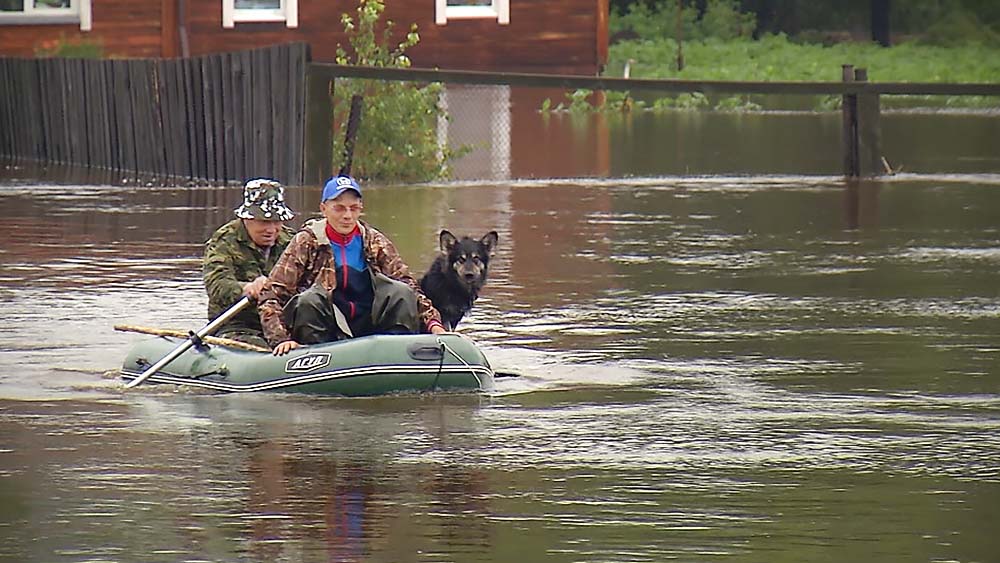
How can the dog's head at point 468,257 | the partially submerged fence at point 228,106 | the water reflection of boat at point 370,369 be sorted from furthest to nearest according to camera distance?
the partially submerged fence at point 228,106 < the dog's head at point 468,257 < the water reflection of boat at point 370,369

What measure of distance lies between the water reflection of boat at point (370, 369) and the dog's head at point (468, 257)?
1109mm

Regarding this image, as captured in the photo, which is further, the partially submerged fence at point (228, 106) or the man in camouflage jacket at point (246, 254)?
the partially submerged fence at point (228, 106)

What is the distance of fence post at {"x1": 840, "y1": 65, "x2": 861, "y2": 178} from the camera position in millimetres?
25281

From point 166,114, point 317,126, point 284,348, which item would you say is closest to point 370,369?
point 284,348

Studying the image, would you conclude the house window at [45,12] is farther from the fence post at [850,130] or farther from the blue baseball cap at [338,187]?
the blue baseball cap at [338,187]

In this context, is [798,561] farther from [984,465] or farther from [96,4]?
[96,4]

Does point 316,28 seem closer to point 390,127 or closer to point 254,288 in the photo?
point 390,127

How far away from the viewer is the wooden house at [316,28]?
38406 mm

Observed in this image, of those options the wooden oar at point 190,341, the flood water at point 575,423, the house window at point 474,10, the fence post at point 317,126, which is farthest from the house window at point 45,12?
the wooden oar at point 190,341

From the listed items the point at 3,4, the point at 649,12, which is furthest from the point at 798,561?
the point at 649,12

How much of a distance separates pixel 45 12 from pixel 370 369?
28.1 metres

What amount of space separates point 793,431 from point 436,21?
32.0m

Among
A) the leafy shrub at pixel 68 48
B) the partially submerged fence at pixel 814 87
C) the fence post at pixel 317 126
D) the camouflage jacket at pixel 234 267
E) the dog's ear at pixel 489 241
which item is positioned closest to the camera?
the camouflage jacket at pixel 234 267

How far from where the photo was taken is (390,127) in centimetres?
2442
